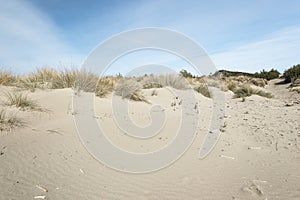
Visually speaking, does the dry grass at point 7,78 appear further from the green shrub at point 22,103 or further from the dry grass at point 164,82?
the dry grass at point 164,82

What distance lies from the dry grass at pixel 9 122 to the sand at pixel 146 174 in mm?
142

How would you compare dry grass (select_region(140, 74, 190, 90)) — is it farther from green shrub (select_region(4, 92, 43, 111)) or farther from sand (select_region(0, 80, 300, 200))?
green shrub (select_region(4, 92, 43, 111))

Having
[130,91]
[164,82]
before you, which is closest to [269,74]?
[164,82]

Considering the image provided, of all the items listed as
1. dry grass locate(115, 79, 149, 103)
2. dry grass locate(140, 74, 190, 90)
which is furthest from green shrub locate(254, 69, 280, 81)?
dry grass locate(115, 79, 149, 103)

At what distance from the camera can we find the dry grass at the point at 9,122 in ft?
16.1

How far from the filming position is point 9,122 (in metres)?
5.11

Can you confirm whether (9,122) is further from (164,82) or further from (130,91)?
(164,82)

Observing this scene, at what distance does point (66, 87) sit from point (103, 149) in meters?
4.91

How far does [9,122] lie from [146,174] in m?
2.77

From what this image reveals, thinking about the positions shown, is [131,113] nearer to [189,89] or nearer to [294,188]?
[294,188]

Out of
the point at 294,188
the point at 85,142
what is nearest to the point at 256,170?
the point at 294,188

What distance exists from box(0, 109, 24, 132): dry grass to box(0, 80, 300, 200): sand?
14 cm

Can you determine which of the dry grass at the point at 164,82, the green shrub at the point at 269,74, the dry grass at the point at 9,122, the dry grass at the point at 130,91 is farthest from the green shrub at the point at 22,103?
the green shrub at the point at 269,74

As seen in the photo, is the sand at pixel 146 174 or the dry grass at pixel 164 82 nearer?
the sand at pixel 146 174
